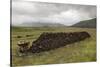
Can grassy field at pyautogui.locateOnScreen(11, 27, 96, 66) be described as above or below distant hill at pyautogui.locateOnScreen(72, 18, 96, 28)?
below

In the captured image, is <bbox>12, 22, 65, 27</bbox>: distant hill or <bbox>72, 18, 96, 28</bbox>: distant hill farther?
<bbox>72, 18, 96, 28</bbox>: distant hill

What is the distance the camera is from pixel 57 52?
7.14 feet

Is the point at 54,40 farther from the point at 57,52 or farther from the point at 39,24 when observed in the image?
the point at 39,24

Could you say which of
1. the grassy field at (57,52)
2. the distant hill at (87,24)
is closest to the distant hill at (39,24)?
the grassy field at (57,52)

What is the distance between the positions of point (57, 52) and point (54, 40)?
0.16 m

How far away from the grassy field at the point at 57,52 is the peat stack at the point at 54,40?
45 millimetres

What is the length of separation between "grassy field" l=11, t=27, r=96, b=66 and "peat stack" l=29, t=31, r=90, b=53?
0.15ft

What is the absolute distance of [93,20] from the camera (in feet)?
7.68

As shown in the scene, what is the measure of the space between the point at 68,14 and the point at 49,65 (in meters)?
0.69

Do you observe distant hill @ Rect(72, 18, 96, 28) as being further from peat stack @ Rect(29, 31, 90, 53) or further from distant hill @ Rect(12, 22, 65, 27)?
distant hill @ Rect(12, 22, 65, 27)

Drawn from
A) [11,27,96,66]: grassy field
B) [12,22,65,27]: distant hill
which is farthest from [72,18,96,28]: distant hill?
[12,22,65,27]: distant hill

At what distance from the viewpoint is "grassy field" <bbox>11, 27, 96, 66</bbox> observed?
203 centimetres

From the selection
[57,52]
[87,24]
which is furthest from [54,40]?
[87,24]
